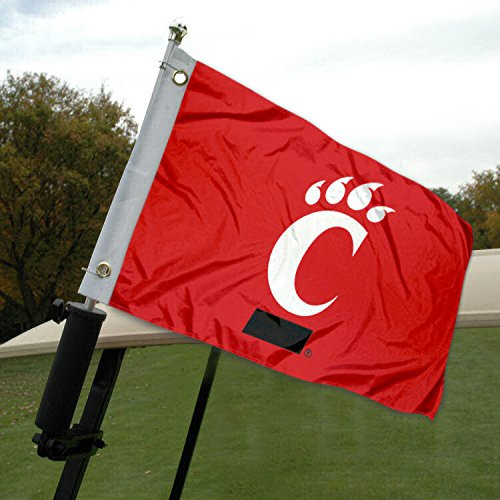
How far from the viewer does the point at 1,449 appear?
11.2m

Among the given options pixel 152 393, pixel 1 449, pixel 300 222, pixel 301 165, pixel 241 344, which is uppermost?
pixel 301 165

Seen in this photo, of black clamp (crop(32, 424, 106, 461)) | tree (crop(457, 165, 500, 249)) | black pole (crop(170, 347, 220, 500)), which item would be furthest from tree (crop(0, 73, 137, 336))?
black clamp (crop(32, 424, 106, 461))

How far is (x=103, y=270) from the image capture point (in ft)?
7.73

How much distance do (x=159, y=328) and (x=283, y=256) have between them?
2.54 feet

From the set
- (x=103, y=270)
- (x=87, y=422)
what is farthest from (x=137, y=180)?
(x=87, y=422)

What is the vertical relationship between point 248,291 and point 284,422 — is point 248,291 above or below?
above

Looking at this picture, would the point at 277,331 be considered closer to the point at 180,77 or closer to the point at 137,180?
the point at 137,180

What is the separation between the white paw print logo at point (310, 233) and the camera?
2.39 m

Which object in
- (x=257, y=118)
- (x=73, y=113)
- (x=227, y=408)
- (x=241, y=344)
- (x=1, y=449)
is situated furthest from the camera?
(x=73, y=113)

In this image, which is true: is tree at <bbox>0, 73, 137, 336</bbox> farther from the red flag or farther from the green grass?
the red flag

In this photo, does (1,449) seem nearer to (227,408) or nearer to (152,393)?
(152,393)

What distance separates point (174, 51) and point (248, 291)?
0.72 m

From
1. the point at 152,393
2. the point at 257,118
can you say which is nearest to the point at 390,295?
the point at 257,118

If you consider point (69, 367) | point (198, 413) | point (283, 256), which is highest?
point (283, 256)
